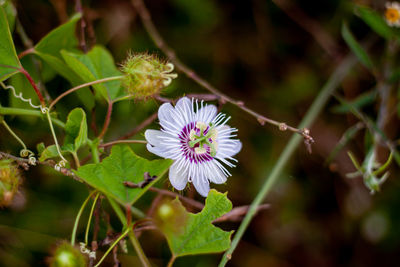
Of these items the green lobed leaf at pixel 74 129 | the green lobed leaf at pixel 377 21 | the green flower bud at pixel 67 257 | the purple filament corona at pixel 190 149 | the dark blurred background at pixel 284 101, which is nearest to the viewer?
the green flower bud at pixel 67 257

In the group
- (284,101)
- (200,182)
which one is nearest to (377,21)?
(284,101)

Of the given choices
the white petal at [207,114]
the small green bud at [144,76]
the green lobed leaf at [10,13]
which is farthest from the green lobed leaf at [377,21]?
the green lobed leaf at [10,13]

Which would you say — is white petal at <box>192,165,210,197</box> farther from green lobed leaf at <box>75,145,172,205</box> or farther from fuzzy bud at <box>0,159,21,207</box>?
fuzzy bud at <box>0,159,21,207</box>

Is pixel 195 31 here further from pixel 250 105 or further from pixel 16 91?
pixel 16 91

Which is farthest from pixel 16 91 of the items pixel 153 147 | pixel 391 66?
pixel 391 66

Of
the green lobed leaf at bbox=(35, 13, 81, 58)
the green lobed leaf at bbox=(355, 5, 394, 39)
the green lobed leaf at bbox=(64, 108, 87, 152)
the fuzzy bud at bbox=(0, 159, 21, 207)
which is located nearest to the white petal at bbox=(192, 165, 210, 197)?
the green lobed leaf at bbox=(64, 108, 87, 152)

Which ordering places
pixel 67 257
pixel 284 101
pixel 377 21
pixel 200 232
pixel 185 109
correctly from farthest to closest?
pixel 284 101, pixel 377 21, pixel 185 109, pixel 200 232, pixel 67 257

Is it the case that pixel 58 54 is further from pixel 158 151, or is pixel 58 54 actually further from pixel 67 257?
pixel 67 257

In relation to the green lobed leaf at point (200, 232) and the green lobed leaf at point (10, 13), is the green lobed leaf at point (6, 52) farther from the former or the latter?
the green lobed leaf at point (200, 232)
